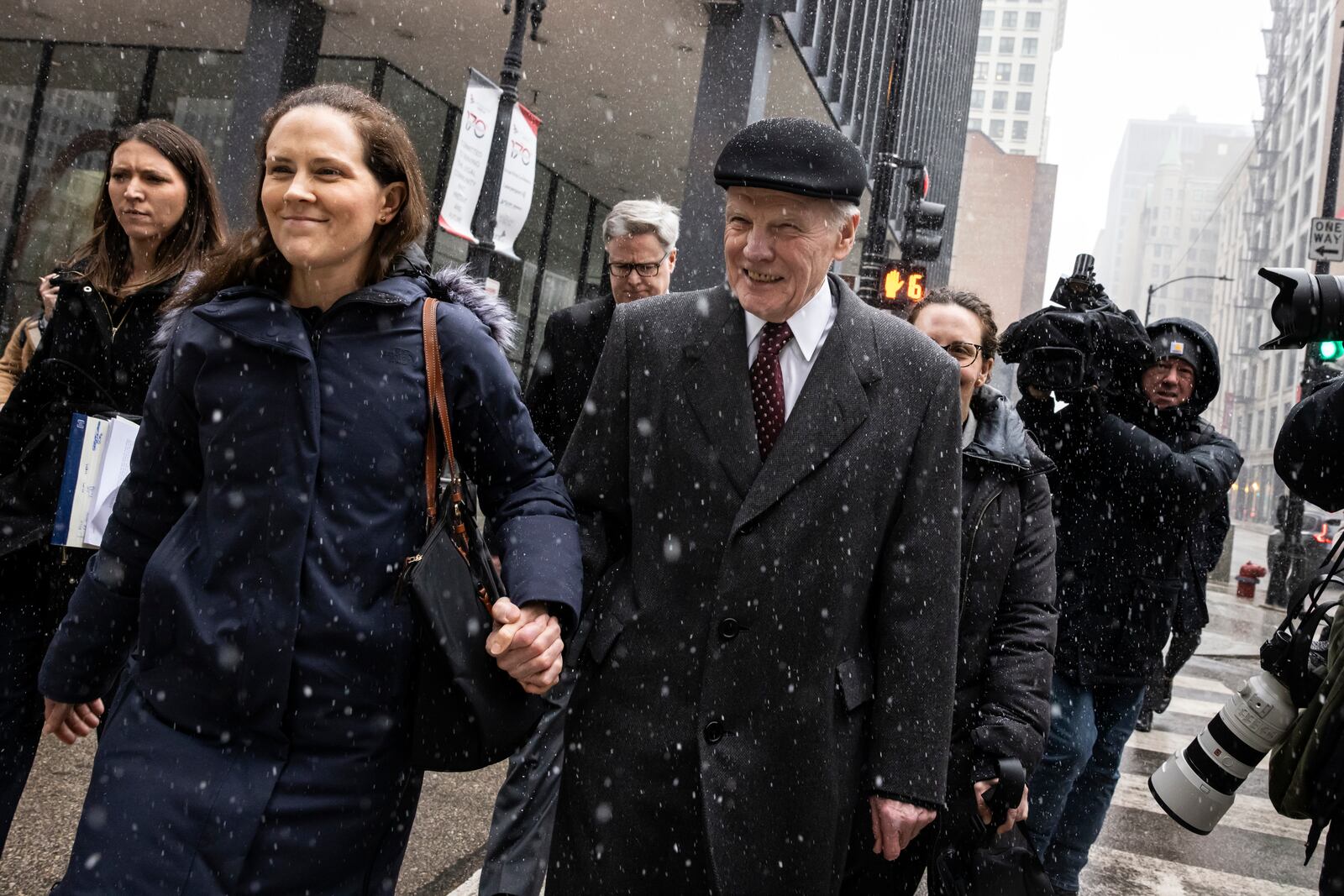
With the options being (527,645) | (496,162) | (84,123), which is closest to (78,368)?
(527,645)

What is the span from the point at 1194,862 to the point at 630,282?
4.41 metres

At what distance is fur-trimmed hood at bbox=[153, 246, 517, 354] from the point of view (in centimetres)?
259

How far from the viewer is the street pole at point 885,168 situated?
529 inches

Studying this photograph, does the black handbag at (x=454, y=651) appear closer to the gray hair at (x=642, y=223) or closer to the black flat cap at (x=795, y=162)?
the black flat cap at (x=795, y=162)

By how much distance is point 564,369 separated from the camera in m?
4.48

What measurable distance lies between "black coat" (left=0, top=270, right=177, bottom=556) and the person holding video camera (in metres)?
2.85

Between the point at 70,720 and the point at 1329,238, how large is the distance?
1742 cm

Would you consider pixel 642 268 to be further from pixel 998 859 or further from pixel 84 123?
pixel 84 123

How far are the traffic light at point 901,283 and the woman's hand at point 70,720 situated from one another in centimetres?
1099

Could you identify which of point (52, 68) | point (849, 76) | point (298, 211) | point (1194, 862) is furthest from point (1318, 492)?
point (52, 68)

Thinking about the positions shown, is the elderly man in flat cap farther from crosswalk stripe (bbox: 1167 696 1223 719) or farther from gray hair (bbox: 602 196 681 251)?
crosswalk stripe (bbox: 1167 696 1223 719)

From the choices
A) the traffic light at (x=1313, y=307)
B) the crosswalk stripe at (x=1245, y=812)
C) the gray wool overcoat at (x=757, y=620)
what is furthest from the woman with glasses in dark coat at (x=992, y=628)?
the crosswalk stripe at (x=1245, y=812)

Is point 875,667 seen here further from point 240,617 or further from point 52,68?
point 52,68

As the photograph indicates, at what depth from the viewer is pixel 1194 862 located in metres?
6.17
